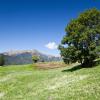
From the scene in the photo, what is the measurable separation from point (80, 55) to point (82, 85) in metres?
21.3

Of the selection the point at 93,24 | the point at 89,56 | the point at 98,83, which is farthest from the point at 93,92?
the point at 93,24

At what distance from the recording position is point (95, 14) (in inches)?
2103

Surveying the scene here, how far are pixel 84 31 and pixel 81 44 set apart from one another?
116 inches

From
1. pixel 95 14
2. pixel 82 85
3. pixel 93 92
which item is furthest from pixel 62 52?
pixel 93 92

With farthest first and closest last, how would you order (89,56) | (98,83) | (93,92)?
(89,56) < (98,83) < (93,92)

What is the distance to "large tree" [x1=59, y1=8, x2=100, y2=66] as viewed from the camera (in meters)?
51.2

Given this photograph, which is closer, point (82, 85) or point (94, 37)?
point (82, 85)

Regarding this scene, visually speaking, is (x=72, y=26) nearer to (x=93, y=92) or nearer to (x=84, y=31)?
(x=84, y=31)

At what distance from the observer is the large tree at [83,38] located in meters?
51.2

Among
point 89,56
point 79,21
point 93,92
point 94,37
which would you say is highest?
point 79,21

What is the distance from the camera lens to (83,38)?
50.5 meters

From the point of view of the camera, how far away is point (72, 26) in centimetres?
5456

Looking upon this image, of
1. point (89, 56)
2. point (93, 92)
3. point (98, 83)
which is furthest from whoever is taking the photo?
point (89, 56)

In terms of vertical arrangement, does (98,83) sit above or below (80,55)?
below
